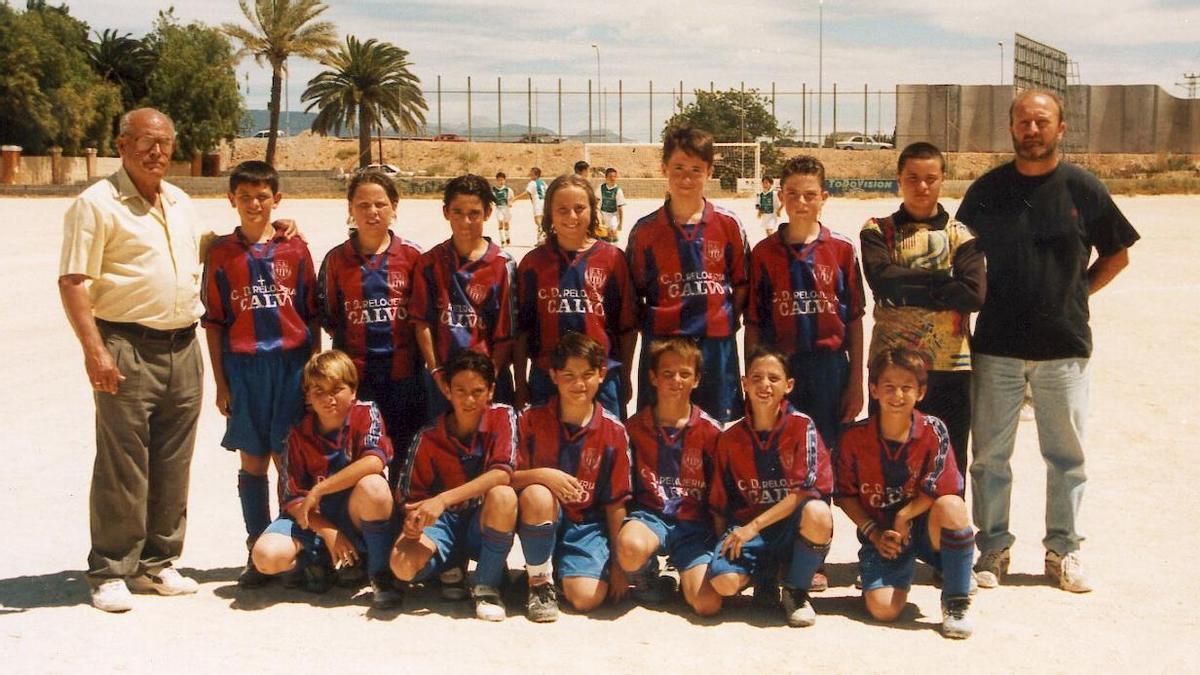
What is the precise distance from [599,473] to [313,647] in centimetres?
136

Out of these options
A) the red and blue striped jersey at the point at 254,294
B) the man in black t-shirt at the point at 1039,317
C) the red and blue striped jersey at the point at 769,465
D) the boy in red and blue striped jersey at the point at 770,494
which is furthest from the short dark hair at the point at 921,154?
the red and blue striped jersey at the point at 254,294

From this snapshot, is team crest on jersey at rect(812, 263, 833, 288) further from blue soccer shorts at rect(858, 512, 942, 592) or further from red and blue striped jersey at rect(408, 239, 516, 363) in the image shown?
red and blue striped jersey at rect(408, 239, 516, 363)

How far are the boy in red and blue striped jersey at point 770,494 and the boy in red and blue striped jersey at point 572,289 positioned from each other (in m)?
0.71

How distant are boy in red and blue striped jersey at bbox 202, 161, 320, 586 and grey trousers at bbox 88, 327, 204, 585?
0.57 ft

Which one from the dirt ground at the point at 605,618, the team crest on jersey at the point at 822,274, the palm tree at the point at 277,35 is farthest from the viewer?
the palm tree at the point at 277,35

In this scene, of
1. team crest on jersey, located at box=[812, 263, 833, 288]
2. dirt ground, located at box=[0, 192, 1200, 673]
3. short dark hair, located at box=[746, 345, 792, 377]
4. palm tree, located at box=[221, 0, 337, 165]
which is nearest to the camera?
dirt ground, located at box=[0, 192, 1200, 673]

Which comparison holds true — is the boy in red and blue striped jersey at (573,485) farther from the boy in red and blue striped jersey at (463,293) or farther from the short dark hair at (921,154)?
the short dark hair at (921,154)

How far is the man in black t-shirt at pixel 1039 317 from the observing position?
5.10 m

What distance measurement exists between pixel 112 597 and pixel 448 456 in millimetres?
1484

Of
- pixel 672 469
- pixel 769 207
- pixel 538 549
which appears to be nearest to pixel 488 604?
pixel 538 549

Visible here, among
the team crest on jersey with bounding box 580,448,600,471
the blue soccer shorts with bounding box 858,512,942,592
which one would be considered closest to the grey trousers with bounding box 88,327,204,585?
the team crest on jersey with bounding box 580,448,600,471

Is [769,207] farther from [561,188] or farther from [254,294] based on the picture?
[254,294]

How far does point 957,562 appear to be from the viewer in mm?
4625

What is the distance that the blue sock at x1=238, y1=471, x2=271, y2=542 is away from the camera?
5.33 meters
